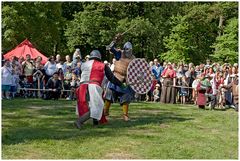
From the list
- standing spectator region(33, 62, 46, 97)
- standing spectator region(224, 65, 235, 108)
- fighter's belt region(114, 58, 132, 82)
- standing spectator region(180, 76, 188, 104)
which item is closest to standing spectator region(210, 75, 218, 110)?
standing spectator region(224, 65, 235, 108)

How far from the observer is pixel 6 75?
14914 mm

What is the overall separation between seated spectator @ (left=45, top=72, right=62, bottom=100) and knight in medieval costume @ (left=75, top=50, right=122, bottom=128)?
5.87 metres

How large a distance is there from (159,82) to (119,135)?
794 centimetres

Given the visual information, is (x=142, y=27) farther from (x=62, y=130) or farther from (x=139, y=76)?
(x=62, y=130)

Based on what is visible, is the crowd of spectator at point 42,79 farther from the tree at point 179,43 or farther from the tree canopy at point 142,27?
the tree at point 179,43

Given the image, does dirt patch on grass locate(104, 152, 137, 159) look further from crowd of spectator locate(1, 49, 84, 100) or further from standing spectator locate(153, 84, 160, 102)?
standing spectator locate(153, 84, 160, 102)

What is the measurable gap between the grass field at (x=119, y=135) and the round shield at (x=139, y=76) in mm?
727

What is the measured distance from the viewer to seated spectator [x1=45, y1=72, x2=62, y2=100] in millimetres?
15344

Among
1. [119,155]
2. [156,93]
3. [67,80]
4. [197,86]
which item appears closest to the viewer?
[119,155]

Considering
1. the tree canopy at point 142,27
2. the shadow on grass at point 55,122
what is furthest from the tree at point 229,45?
the shadow on grass at point 55,122

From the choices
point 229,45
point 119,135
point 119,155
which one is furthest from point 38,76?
point 229,45

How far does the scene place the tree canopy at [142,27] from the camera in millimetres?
31594

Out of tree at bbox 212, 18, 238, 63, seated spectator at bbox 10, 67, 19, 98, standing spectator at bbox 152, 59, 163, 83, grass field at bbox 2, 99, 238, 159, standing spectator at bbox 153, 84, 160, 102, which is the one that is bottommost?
grass field at bbox 2, 99, 238, 159

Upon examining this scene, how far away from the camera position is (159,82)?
16531 millimetres
